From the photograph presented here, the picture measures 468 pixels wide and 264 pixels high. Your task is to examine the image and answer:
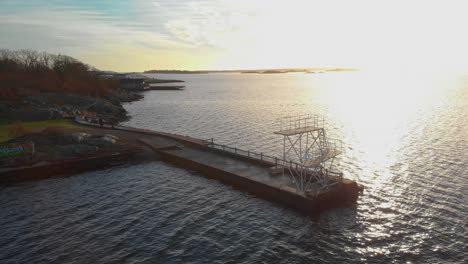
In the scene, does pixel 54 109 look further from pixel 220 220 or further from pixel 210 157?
pixel 220 220

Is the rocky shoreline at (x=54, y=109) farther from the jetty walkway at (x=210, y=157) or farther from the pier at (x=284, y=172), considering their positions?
the pier at (x=284, y=172)

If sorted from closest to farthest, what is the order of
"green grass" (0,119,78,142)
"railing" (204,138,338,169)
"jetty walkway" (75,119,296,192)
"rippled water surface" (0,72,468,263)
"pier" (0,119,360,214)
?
"rippled water surface" (0,72,468,263) → "pier" (0,119,360,214) → "jetty walkway" (75,119,296,192) → "railing" (204,138,338,169) → "green grass" (0,119,78,142)

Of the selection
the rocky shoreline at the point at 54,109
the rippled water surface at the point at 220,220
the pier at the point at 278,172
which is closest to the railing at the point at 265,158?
the pier at the point at 278,172

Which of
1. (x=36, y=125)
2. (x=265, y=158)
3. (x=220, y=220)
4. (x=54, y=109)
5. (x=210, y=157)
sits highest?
(x=54, y=109)

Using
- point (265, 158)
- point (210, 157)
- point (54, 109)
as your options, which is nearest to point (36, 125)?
point (54, 109)

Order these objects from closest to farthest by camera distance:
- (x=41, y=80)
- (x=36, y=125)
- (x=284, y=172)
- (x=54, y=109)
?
1. (x=284, y=172)
2. (x=36, y=125)
3. (x=54, y=109)
4. (x=41, y=80)

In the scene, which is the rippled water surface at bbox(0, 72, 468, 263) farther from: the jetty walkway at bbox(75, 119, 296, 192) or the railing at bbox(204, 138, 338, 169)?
the railing at bbox(204, 138, 338, 169)

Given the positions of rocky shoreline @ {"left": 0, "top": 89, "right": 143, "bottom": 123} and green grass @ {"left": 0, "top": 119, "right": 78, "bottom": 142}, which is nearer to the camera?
green grass @ {"left": 0, "top": 119, "right": 78, "bottom": 142}

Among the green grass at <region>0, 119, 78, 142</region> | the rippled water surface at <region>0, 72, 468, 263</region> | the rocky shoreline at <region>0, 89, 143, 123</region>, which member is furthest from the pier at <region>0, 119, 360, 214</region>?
the rocky shoreline at <region>0, 89, 143, 123</region>
